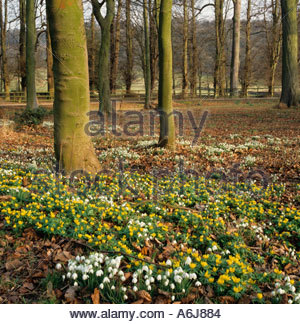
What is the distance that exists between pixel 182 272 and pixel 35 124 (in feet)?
43.0

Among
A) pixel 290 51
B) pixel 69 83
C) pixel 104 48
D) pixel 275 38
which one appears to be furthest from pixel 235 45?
pixel 69 83

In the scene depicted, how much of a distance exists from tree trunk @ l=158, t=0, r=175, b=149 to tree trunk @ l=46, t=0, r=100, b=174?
367 cm

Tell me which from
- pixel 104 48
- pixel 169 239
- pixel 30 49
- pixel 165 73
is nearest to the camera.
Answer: pixel 169 239

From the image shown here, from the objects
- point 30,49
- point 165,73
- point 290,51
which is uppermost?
point 290,51

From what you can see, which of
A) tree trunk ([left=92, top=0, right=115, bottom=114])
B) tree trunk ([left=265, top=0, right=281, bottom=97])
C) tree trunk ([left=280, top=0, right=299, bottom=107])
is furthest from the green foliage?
tree trunk ([left=265, top=0, right=281, bottom=97])

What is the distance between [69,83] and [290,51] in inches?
658

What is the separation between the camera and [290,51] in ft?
58.5

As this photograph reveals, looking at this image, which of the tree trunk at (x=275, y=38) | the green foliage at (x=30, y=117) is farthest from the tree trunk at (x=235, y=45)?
the green foliage at (x=30, y=117)

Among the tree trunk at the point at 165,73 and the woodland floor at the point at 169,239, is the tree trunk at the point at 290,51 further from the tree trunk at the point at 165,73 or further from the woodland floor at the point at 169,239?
the woodland floor at the point at 169,239

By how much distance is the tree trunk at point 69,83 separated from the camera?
5262 mm

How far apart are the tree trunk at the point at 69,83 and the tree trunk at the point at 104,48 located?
36.3 ft

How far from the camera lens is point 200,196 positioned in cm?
550

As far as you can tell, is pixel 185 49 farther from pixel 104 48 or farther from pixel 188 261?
pixel 188 261

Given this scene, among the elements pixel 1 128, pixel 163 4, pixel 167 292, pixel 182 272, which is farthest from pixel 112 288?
pixel 1 128
